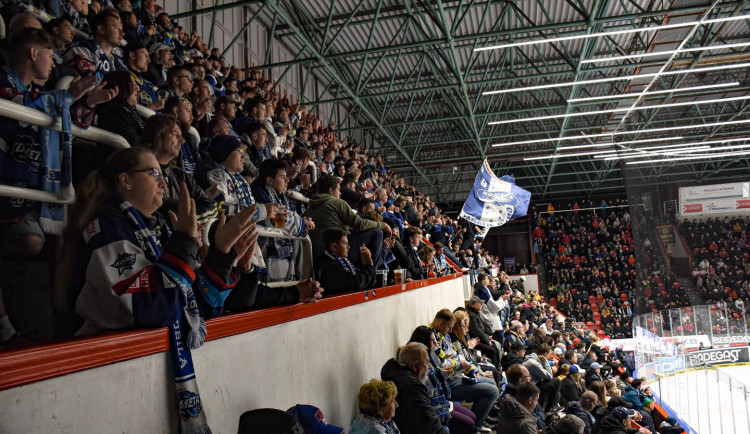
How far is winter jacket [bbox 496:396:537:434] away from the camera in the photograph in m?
4.32

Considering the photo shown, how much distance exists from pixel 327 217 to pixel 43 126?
2567 mm

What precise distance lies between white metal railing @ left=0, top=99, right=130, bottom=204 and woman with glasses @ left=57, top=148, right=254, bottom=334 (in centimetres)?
38

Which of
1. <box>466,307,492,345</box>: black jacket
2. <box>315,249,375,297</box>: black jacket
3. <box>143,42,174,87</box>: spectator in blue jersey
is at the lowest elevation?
<box>466,307,492,345</box>: black jacket

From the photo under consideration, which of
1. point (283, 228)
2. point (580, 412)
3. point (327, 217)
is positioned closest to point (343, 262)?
point (283, 228)

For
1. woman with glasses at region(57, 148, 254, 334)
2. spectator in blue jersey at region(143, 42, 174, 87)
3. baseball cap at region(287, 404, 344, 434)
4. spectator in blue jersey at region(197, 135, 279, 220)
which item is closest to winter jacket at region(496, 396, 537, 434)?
baseball cap at region(287, 404, 344, 434)

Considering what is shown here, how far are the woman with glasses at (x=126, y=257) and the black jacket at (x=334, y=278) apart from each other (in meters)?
1.98

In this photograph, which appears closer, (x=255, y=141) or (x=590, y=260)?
(x=255, y=141)

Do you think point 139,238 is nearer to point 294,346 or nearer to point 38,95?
point 38,95

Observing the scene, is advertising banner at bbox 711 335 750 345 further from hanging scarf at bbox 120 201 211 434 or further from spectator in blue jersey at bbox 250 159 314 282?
hanging scarf at bbox 120 201 211 434

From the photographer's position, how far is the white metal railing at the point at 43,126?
1844mm

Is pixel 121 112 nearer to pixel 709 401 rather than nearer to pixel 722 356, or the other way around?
pixel 709 401

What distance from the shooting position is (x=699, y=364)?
46.3 feet

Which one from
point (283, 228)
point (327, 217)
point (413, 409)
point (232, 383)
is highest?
point (327, 217)

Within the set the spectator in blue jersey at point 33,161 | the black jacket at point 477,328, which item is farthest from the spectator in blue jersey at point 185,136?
the black jacket at point 477,328
